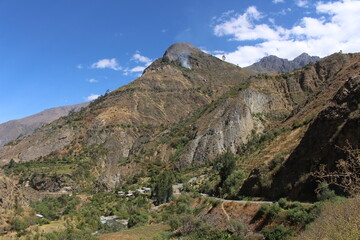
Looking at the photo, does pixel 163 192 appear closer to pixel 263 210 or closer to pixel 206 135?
pixel 206 135

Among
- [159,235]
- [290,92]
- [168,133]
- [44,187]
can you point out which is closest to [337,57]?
[290,92]

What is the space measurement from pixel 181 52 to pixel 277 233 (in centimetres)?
16772

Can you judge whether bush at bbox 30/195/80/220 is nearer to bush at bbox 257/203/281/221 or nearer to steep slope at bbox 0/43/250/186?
steep slope at bbox 0/43/250/186

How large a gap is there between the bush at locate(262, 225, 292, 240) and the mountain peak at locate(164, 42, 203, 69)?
14823 cm

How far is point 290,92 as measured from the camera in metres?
85.6

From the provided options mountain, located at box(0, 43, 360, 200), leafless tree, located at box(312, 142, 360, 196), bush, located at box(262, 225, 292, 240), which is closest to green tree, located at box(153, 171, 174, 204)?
mountain, located at box(0, 43, 360, 200)

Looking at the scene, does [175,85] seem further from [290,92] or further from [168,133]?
[290,92]

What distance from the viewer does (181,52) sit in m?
178

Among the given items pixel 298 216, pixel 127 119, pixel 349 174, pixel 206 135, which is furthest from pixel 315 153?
pixel 127 119

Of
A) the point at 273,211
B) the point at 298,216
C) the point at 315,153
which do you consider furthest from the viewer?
the point at 315,153

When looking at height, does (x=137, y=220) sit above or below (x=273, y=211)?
below

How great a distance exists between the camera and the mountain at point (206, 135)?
88.5 ft

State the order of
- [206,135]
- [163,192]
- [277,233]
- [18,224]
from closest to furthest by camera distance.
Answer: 1. [277,233]
2. [18,224]
3. [163,192]
4. [206,135]

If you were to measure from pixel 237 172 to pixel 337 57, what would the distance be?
70.0 m
